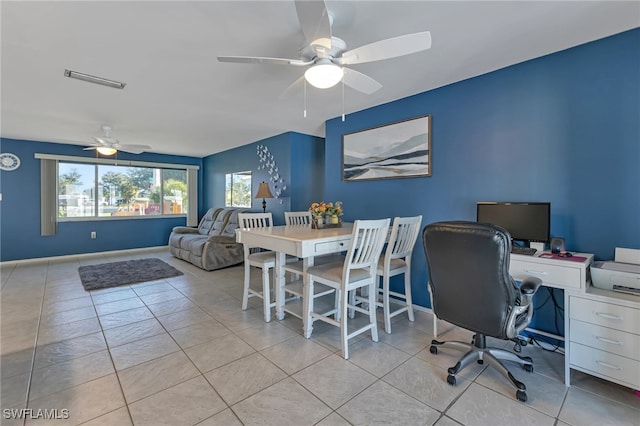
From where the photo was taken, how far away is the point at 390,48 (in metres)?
1.65

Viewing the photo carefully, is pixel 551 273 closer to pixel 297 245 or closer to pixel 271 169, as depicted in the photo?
pixel 297 245

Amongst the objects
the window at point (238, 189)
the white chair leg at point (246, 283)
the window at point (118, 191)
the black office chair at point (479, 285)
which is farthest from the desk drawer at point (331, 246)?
the window at point (118, 191)

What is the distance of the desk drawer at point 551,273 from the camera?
1.78 meters

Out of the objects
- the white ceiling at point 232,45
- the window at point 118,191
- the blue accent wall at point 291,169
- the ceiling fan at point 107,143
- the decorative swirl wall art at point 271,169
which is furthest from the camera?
the window at point 118,191

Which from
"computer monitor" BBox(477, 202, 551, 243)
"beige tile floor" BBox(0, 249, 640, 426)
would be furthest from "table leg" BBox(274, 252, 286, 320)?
"computer monitor" BBox(477, 202, 551, 243)

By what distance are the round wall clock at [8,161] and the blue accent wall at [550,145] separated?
6.65m

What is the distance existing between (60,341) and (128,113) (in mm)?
2745

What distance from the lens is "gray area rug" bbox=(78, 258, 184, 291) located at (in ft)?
13.0

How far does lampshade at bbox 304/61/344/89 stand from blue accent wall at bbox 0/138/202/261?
5994mm

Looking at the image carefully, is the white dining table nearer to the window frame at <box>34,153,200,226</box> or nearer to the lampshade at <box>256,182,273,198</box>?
the lampshade at <box>256,182,273,198</box>

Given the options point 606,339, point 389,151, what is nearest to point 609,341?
point 606,339

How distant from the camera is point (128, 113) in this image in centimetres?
368

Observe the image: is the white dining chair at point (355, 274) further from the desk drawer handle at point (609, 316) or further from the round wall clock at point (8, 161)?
the round wall clock at point (8, 161)

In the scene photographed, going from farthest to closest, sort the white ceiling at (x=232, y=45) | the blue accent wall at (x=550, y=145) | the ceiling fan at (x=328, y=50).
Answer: the blue accent wall at (x=550, y=145) → the white ceiling at (x=232, y=45) → the ceiling fan at (x=328, y=50)
